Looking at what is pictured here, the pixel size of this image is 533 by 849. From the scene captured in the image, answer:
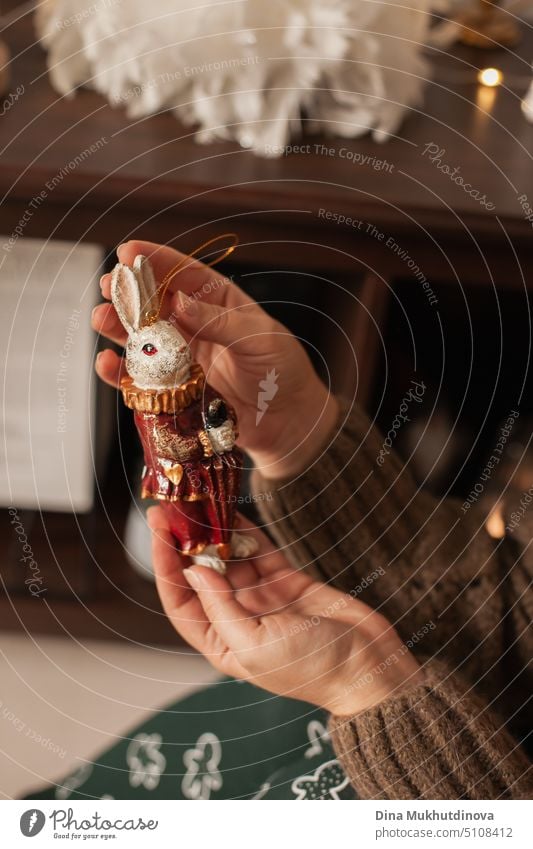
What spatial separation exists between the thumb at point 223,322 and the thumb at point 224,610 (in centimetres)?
→ 14

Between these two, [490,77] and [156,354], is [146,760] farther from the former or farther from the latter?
[490,77]

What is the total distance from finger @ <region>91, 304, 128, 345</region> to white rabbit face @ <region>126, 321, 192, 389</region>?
0.04 m

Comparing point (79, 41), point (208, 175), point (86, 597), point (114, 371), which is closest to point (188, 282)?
point (114, 371)

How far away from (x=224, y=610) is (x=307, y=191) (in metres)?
0.34

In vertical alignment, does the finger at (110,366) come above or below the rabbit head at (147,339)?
above

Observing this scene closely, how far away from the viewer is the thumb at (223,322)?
16.8 inches

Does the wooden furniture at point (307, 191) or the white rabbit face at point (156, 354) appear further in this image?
the wooden furniture at point (307, 191)

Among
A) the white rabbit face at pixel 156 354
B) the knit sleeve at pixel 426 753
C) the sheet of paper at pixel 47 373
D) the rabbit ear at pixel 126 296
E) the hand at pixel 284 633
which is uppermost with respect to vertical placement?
the sheet of paper at pixel 47 373

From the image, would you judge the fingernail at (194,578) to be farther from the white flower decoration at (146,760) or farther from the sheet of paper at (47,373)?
the sheet of paper at (47,373)

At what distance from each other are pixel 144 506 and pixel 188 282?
406mm

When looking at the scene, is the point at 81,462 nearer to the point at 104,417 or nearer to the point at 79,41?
the point at 104,417

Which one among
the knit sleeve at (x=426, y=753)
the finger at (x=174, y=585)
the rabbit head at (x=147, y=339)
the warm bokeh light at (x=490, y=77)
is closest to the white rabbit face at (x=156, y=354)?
the rabbit head at (x=147, y=339)

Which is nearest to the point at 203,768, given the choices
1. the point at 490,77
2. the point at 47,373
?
the point at 47,373

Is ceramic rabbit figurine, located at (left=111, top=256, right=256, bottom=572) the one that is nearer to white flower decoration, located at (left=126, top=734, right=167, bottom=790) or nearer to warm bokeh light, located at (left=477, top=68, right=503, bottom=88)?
white flower decoration, located at (left=126, top=734, right=167, bottom=790)
